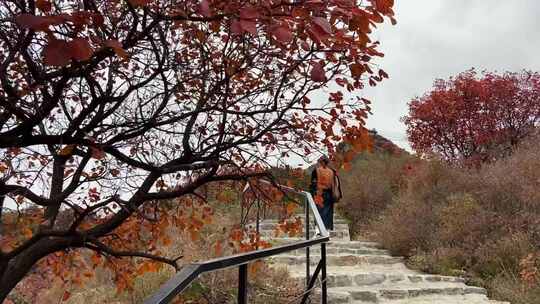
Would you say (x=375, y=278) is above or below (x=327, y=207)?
below

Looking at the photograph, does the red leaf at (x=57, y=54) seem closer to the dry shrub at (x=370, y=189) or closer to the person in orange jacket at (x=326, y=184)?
the person in orange jacket at (x=326, y=184)

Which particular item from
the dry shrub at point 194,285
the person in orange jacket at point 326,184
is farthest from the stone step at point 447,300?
the person in orange jacket at point 326,184

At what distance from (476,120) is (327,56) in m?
13.3

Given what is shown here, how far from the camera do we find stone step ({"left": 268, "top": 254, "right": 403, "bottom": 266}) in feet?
26.7

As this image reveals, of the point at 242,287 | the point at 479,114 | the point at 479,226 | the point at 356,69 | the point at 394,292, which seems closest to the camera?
the point at 242,287

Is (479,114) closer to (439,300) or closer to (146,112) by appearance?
(439,300)

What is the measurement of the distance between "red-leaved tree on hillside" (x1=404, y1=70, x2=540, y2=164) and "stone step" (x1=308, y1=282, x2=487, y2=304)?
8699 millimetres

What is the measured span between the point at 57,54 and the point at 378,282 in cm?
631

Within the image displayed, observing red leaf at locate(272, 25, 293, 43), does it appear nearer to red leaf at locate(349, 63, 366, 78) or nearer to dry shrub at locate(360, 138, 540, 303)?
red leaf at locate(349, 63, 366, 78)

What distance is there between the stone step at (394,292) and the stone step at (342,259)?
4.67 ft

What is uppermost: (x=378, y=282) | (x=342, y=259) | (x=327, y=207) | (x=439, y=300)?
(x=327, y=207)

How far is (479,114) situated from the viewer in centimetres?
1566

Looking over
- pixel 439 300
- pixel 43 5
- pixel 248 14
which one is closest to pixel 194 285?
pixel 439 300

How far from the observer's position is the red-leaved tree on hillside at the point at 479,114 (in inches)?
603
